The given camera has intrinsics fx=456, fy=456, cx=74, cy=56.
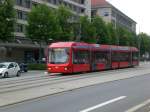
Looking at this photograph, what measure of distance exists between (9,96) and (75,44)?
21773 mm

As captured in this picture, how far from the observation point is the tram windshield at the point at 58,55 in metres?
37.7

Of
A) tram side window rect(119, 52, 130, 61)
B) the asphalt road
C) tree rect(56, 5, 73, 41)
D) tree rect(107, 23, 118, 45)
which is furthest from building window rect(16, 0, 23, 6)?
the asphalt road

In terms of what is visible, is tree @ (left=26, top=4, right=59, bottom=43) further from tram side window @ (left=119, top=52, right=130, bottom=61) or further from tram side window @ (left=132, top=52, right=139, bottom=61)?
tram side window @ (left=119, top=52, right=130, bottom=61)

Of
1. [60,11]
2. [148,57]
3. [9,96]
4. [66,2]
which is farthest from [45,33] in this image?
[148,57]

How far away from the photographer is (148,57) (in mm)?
Result: 145750

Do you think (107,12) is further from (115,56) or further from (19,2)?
(115,56)

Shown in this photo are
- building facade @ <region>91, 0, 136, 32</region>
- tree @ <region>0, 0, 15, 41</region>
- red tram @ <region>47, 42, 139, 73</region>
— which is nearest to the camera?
red tram @ <region>47, 42, 139, 73</region>

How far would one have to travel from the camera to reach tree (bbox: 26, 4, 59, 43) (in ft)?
205

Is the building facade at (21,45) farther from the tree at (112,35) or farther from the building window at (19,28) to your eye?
the tree at (112,35)

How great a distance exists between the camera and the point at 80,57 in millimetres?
39875

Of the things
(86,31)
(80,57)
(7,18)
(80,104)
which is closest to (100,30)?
(86,31)

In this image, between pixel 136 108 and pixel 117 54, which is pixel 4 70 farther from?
pixel 136 108

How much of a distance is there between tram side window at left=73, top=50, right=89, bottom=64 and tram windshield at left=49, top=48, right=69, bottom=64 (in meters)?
0.90

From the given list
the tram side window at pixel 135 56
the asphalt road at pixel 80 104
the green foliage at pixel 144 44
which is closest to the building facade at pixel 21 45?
the tram side window at pixel 135 56
